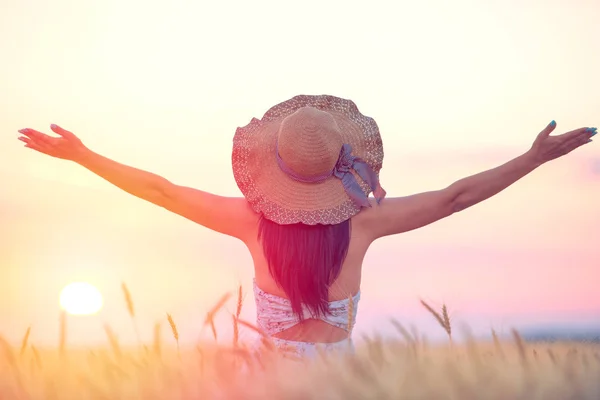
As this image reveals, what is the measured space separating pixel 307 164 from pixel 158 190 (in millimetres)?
992

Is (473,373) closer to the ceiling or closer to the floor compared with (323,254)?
closer to the floor

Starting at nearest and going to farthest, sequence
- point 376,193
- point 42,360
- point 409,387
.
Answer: point 409,387, point 42,360, point 376,193

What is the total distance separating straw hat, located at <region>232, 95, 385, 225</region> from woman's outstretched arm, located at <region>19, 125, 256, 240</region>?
0.16 meters

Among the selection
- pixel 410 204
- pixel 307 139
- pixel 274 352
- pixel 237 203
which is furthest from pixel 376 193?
pixel 274 352

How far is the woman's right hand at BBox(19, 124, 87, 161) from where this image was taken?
419 cm

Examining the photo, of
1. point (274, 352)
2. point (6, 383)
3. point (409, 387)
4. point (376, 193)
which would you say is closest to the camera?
point (409, 387)

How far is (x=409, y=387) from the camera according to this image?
1178mm

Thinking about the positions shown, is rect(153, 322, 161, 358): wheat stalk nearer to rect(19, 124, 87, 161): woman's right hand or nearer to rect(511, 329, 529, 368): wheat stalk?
rect(511, 329, 529, 368): wheat stalk

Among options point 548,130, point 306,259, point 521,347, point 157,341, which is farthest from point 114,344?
point 548,130

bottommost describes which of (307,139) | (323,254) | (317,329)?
(317,329)

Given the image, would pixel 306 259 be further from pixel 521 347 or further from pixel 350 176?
pixel 521 347

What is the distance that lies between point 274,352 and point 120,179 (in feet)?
10.2

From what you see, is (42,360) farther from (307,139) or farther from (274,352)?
(307,139)

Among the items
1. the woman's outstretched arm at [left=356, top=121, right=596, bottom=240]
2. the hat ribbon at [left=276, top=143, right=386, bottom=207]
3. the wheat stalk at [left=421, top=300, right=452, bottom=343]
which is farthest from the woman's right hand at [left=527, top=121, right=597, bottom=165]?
the wheat stalk at [left=421, top=300, right=452, bottom=343]
